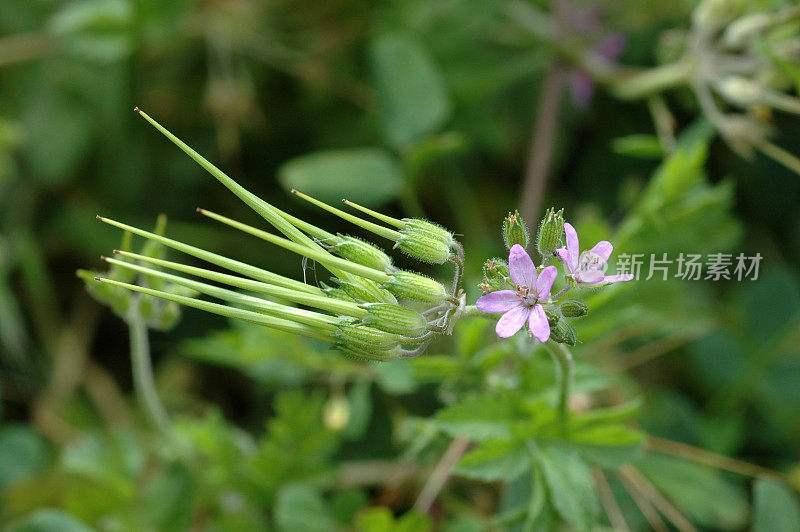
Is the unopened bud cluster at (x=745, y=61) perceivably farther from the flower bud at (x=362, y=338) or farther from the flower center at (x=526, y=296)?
the flower bud at (x=362, y=338)

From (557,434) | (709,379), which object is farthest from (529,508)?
(709,379)

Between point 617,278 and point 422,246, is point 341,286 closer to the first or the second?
point 422,246

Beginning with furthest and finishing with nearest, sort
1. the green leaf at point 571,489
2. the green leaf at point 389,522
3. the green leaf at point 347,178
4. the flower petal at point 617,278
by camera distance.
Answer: the green leaf at point 347,178 < the green leaf at point 389,522 < the green leaf at point 571,489 < the flower petal at point 617,278

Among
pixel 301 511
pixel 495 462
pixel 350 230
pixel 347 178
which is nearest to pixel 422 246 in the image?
pixel 495 462

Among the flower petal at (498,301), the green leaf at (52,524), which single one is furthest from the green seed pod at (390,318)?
the green leaf at (52,524)

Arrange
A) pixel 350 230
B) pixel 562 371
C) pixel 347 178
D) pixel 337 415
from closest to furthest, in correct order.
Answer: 1. pixel 562 371
2. pixel 337 415
3. pixel 347 178
4. pixel 350 230
